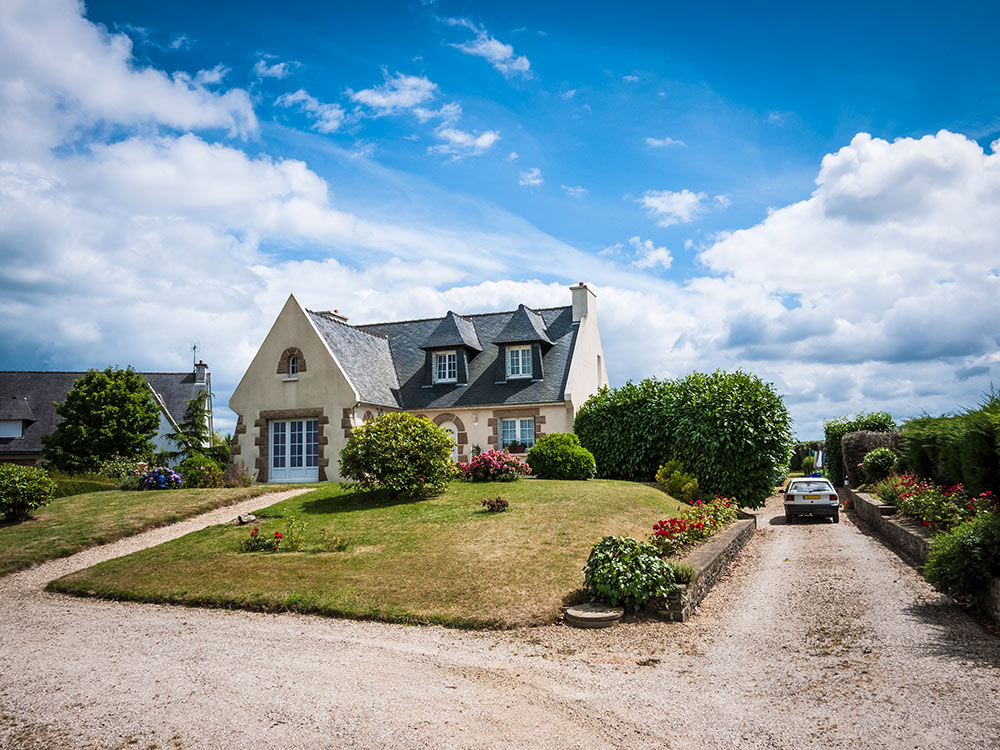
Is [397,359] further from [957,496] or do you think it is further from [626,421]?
[957,496]

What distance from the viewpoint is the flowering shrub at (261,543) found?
1322cm

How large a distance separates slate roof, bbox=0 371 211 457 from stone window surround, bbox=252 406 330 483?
16.9 meters

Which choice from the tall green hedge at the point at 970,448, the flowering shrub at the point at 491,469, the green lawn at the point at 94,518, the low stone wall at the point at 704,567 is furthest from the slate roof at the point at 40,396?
the tall green hedge at the point at 970,448

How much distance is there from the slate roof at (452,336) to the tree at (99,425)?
1354 cm

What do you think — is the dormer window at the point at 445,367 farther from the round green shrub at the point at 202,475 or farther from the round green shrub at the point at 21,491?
the round green shrub at the point at 21,491

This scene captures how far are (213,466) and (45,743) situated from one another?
1870 cm

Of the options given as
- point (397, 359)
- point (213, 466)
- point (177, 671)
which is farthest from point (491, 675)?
point (397, 359)

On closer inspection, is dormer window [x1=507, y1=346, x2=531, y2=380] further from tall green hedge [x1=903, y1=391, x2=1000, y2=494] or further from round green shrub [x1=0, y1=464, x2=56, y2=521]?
round green shrub [x1=0, y1=464, x2=56, y2=521]

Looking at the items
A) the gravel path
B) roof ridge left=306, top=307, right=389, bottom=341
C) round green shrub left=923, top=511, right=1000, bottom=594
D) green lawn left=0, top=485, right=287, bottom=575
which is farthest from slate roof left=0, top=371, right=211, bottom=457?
round green shrub left=923, top=511, right=1000, bottom=594

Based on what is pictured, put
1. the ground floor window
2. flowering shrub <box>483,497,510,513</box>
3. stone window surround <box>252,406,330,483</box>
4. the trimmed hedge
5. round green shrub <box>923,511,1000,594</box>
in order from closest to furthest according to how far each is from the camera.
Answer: round green shrub <box>923,511,1000,594</box>
flowering shrub <box>483,497,510,513</box>
stone window surround <box>252,406,330,483</box>
the ground floor window
the trimmed hedge

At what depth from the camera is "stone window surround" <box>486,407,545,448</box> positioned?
25.4m

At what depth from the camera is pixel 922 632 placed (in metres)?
8.18

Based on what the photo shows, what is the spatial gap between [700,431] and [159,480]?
56.1ft

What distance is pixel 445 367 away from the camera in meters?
27.9
